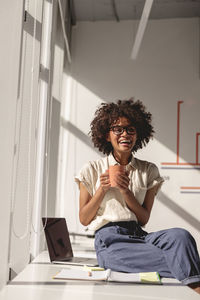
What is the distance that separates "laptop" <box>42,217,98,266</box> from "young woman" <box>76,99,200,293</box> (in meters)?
Result: 0.26

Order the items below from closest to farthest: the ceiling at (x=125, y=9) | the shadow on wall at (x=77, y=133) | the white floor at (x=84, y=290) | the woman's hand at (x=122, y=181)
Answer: the white floor at (x=84, y=290), the woman's hand at (x=122, y=181), the ceiling at (x=125, y=9), the shadow on wall at (x=77, y=133)

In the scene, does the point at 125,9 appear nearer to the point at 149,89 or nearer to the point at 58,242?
the point at 149,89

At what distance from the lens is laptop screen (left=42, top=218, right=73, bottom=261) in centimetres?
230

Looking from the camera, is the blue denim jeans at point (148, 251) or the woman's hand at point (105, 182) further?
the woman's hand at point (105, 182)

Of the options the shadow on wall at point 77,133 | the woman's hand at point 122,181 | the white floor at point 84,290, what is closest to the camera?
the white floor at point 84,290

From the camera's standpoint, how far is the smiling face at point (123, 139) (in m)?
2.23

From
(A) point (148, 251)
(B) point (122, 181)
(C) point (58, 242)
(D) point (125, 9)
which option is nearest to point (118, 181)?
(B) point (122, 181)

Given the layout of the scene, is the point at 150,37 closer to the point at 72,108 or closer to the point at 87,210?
the point at 72,108

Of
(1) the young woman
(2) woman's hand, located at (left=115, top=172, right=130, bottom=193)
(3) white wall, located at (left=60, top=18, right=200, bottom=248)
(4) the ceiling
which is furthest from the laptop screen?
(4) the ceiling

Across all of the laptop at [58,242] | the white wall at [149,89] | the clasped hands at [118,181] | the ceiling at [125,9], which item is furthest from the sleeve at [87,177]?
the ceiling at [125,9]

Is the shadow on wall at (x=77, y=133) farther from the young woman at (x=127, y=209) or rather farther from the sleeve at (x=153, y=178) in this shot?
the sleeve at (x=153, y=178)

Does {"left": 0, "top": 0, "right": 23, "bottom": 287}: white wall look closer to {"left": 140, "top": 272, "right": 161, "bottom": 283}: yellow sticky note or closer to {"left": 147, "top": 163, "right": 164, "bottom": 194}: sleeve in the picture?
{"left": 140, "top": 272, "right": 161, "bottom": 283}: yellow sticky note

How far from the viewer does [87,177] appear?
227 centimetres

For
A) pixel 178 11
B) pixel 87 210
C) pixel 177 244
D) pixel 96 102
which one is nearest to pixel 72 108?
pixel 96 102
